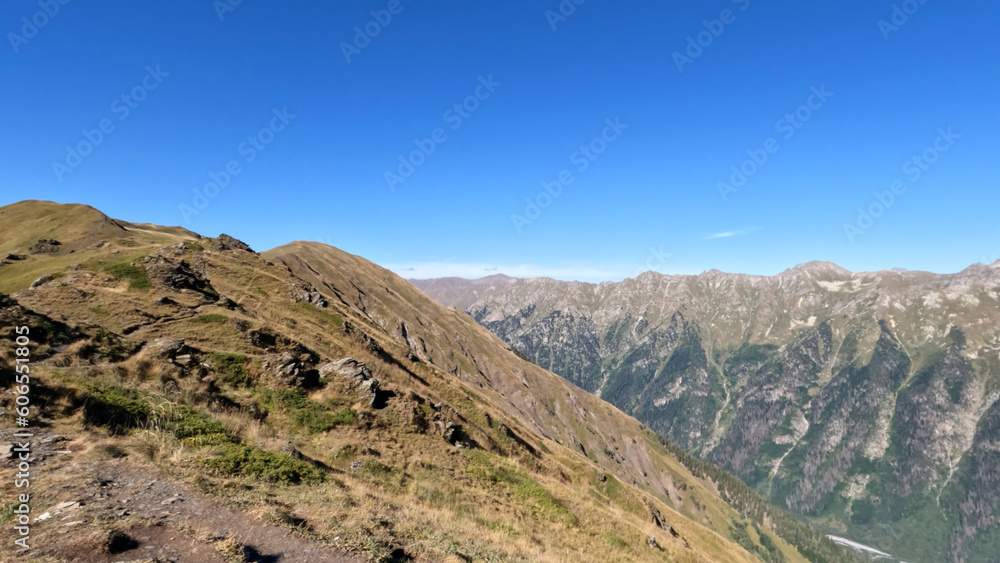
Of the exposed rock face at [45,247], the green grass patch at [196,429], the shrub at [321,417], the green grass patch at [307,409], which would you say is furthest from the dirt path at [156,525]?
the exposed rock face at [45,247]

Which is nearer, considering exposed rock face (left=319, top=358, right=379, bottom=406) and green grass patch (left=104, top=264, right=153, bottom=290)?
exposed rock face (left=319, top=358, right=379, bottom=406)

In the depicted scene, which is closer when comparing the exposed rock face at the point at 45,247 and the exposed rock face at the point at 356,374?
the exposed rock face at the point at 356,374

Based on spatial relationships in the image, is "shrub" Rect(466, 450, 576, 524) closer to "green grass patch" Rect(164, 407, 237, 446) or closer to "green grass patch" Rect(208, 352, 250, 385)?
"green grass patch" Rect(164, 407, 237, 446)

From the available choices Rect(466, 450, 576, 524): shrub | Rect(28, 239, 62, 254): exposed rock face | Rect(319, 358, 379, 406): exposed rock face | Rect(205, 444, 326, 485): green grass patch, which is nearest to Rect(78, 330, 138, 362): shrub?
Rect(319, 358, 379, 406): exposed rock face

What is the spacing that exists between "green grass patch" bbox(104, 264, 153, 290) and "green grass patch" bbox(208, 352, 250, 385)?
1872 cm

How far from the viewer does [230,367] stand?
26.0 m

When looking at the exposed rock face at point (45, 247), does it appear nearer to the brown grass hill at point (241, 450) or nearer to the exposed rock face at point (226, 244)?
the brown grass hill at point (241, 450)

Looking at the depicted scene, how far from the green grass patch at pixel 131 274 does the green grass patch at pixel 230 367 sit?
1872cm

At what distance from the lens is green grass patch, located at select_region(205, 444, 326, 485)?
14.3 m

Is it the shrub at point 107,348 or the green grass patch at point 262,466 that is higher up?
the shrub at point 107,348

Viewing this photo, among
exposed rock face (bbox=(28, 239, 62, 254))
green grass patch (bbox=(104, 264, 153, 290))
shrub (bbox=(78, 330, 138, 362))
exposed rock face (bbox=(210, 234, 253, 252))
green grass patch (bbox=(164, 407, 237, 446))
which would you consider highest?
exposed rock face (bbox=(210, 234, 253, 252))

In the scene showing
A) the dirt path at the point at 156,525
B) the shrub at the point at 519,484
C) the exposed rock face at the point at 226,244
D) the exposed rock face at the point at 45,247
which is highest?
the exposed rock face at the point at 226,244

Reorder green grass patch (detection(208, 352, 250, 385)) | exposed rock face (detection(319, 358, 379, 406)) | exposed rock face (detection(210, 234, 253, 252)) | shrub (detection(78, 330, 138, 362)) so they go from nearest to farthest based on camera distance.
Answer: shrub (detection(78, 330, 138, 362)), green grass patch (detection(208, 352, 250, 385)), exposed rock face (detection(319, 358, 379, 406)), exposed rock face (detection(210, 234, 253, 252))

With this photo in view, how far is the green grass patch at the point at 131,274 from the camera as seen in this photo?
37.9 m
